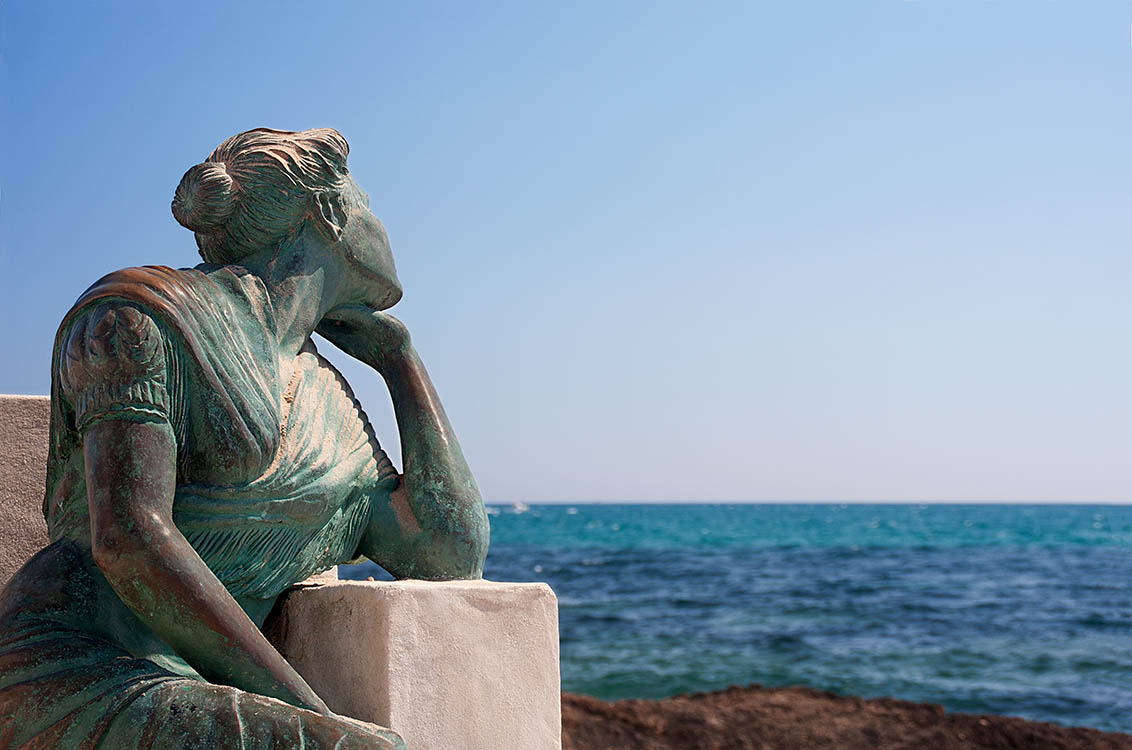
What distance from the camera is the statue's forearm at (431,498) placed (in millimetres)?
2549

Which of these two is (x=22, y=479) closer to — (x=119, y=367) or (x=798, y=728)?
(x=119, y=367)

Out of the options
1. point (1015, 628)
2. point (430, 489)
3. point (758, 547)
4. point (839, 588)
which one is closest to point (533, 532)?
point (758, 547)

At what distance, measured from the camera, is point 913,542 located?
42969mm

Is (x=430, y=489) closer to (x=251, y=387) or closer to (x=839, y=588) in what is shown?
(x=251, y=387)

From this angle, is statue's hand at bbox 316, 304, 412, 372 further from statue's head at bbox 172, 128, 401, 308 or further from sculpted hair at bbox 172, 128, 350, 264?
sculpted hair at bbox 172, 128, 350, 264

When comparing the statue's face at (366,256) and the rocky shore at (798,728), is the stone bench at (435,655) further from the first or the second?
the rocky shore at (798,728)

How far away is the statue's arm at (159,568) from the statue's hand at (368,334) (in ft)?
2.16

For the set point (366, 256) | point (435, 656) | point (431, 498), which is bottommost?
point (435, 656)

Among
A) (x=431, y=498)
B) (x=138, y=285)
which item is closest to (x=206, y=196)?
(x=138, y=285)

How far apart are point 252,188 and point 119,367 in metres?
0.50

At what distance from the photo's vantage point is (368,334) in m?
2.66

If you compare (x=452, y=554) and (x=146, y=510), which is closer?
(x=146, y=510)

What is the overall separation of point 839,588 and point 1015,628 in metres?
5.61

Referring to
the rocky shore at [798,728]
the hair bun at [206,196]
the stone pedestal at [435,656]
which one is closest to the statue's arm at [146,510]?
the stone pedestal at [435,656]
